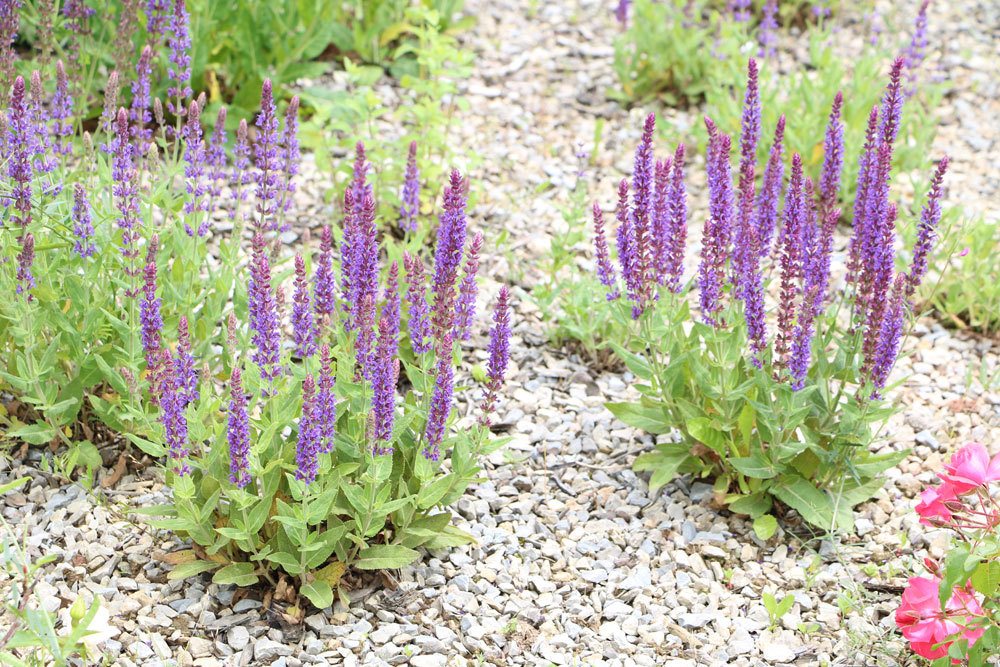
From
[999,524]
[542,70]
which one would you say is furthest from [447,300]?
[542,70]

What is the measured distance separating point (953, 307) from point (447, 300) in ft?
9.74

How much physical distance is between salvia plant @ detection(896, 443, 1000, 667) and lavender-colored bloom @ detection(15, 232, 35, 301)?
2.64m

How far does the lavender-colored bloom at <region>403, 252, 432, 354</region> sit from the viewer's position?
3271mm

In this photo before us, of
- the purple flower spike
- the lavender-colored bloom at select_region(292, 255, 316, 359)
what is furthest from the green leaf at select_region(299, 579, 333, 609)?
the purple flower spike

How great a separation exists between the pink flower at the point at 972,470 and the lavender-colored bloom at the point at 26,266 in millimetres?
2668

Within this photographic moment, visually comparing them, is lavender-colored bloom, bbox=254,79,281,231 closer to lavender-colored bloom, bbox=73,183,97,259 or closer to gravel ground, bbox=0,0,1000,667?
lavender-colored bloom, bbox=73,183,97,259

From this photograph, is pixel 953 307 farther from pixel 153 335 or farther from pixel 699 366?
pixel 153 335

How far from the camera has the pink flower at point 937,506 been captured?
3219 mm

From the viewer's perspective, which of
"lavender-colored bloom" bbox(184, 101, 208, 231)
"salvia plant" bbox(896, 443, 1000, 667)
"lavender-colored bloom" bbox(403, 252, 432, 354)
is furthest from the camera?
"lavender-colored bloom" bbox(184, 101, 208, 231)

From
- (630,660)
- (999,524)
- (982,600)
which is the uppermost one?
(999,524)

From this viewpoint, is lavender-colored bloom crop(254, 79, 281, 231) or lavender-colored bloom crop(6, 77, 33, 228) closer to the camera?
lavender-colored bloom crop(6, 77, 33, 228)

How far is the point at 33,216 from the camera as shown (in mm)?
3816

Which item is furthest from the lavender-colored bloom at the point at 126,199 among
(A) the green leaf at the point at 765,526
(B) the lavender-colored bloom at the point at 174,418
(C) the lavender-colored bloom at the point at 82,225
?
(A) the green leaf at the point at 765,526

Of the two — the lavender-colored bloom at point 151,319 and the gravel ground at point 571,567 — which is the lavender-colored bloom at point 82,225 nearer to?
the lavender-colored bloom at point 151,319
